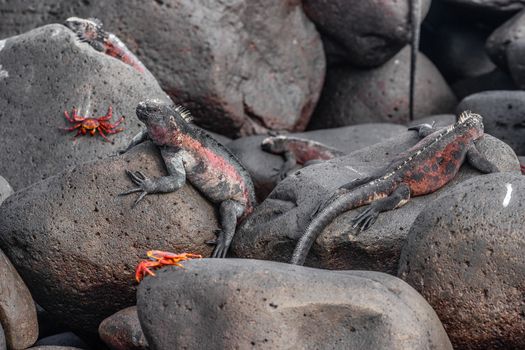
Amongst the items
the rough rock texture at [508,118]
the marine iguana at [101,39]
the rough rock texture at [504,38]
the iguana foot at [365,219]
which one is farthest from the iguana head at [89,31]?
the rough rock texture at [504,38]

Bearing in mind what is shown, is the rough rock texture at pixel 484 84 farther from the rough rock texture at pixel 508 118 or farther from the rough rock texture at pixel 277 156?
the rough rock texture at pixel 508 118

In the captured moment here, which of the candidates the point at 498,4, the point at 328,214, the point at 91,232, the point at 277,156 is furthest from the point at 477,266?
the point at 498,4

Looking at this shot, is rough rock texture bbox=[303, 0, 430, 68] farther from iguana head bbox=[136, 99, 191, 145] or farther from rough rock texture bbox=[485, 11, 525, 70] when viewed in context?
iguana head bbox=[136, 99, 191, 145]

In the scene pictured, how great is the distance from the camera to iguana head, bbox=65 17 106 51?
8.22 metres

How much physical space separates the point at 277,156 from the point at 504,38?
274cm

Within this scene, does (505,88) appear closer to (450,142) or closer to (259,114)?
(259,114)

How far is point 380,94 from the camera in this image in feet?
34.8

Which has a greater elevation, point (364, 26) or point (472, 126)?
point (472, 126)

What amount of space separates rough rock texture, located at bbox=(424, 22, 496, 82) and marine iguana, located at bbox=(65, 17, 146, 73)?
4330 mm

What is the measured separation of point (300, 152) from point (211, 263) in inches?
171

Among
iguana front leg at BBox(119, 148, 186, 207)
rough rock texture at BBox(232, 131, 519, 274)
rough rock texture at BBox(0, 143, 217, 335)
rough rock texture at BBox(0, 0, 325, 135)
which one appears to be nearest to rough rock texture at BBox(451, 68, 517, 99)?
rough rock texture at BBox(0, 0, 325, 135)

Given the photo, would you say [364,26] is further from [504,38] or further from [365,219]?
[365,219]

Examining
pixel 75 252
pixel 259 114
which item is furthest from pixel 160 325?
pixel 259 114

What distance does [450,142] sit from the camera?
6.98m
